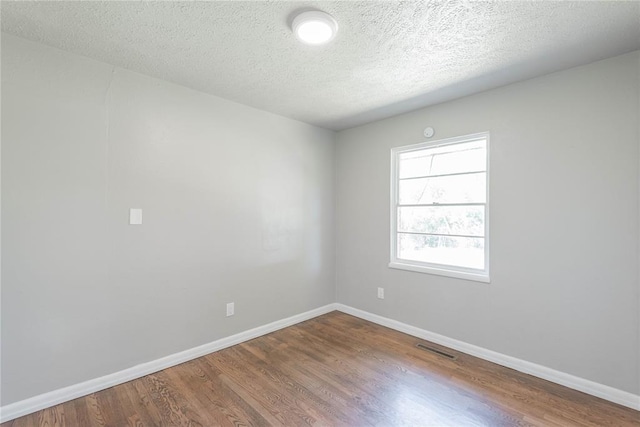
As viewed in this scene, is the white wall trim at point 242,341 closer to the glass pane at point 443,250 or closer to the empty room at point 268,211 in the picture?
the empty room at point 268,211

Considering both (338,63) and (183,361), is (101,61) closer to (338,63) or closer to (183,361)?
(338,63)

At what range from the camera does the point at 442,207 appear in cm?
307

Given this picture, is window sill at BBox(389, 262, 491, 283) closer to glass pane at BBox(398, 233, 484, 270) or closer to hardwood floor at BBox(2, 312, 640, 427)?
glass pane at BBox(398, 233, 484, 270)

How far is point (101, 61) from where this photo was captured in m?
2.18

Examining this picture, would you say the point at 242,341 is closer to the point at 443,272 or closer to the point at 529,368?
the point at 443,272

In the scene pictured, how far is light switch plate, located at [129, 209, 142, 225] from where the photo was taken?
2330 mm

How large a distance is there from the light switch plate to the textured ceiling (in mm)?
1149

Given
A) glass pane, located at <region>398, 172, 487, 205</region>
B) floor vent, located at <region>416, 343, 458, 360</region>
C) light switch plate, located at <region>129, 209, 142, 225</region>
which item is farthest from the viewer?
glass pane, located at <region>398, 172, 487, 205</region>

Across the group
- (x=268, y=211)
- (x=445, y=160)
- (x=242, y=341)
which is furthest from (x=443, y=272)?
(x=242, y=341)

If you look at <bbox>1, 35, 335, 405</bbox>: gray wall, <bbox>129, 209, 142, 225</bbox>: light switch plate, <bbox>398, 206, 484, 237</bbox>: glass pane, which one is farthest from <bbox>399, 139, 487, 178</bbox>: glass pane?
<bbox>129, 209, 142, 225</bbox>: light switch plate

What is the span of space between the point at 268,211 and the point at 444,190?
1.95 m

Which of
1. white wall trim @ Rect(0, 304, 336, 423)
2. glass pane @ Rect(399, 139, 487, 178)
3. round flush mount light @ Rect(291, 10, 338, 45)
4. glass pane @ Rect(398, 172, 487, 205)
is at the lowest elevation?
white wall trim @ Rect(0, 304, 336, 423)

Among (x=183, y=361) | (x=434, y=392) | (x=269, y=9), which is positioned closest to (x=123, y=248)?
(x=183, y=361)

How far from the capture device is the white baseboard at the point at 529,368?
6.65 ft
